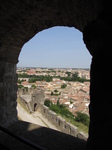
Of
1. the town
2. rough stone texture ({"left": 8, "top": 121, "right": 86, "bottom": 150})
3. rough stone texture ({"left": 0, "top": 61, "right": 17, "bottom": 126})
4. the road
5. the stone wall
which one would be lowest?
the town

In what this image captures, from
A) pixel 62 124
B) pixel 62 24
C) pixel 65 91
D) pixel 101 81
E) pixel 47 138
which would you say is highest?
pixel 62 24

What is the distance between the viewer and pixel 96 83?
1.26 m

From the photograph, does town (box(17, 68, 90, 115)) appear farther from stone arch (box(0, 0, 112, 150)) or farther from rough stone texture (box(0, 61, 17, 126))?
stone arch (box(0, 0, 112, 150))

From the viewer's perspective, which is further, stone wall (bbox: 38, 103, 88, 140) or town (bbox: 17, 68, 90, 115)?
town (bbox: 17, 68, 90, 115)

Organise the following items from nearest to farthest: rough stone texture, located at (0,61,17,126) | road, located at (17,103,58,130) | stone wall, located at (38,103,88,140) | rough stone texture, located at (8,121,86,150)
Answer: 1. rough stone texture, located at (8,121,86,150)
2. rough stone texture, located at (0,61,17,126)
3. stone wall, located at (38,103,88,140)
4. road, located at (17,103,58,130)

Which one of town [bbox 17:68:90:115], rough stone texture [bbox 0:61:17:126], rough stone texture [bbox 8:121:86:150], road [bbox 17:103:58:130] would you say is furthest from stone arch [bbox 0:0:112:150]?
town [bbox 17:68:90:115]

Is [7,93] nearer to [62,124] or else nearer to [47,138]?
[47,138]

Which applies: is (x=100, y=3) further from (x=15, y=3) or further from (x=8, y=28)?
(x=8, y=28)

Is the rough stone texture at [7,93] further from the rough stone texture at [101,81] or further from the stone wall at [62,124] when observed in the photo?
the stone wall at [62,124]

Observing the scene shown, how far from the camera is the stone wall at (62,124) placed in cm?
658

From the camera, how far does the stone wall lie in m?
6.58

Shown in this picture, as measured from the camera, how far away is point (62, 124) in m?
7.88

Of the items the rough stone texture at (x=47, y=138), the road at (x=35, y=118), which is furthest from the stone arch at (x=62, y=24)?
the road at (x=35, y=118)

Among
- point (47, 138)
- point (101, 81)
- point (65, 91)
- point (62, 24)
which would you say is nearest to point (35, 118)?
point (47, 138)
